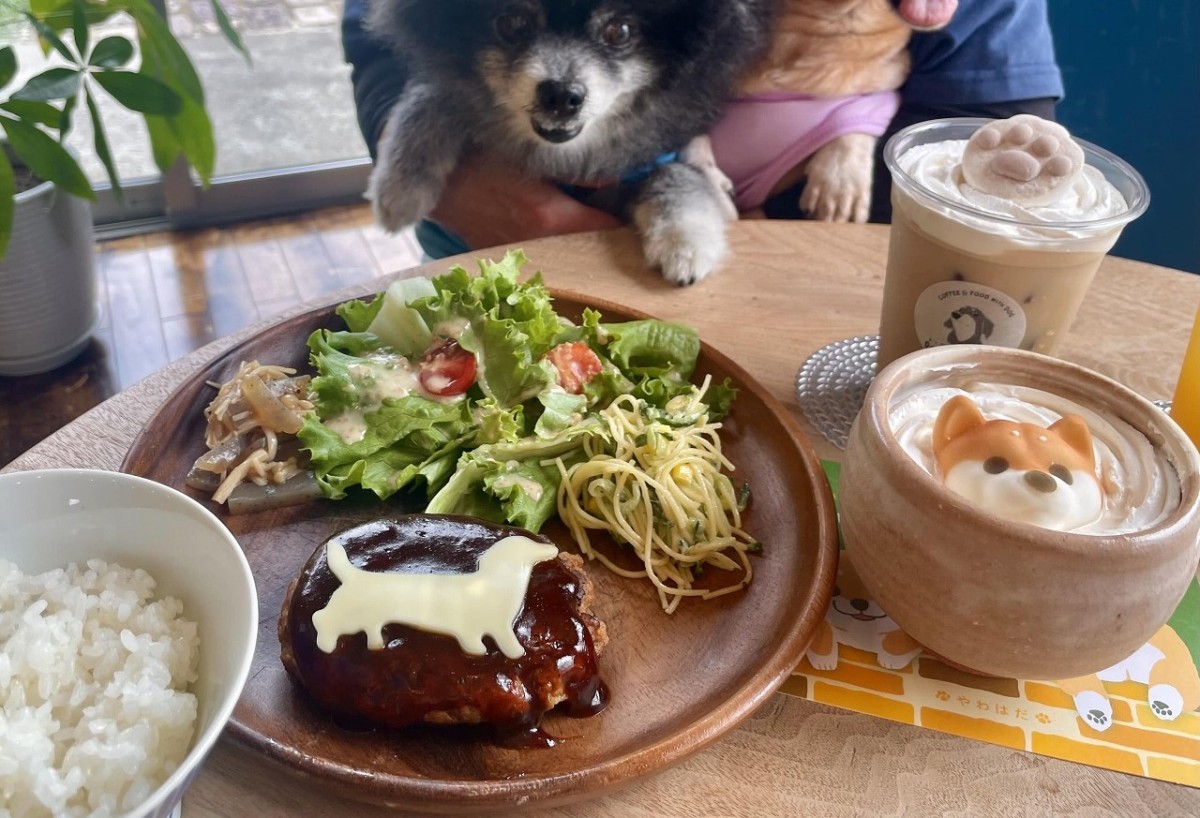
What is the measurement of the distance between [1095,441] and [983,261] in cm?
22

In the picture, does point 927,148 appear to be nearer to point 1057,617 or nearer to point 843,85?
point 1057,617

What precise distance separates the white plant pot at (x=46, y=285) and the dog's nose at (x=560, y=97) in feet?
3.51

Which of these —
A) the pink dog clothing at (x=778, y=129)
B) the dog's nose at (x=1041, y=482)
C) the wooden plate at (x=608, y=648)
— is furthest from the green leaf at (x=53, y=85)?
the pink dog clothing at (x=778, y=129)

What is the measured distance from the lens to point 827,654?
726mm

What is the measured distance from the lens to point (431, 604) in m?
0.63

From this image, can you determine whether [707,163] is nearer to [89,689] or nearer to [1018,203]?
[1018,203]

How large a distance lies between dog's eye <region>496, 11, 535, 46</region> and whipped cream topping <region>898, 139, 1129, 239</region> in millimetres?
699

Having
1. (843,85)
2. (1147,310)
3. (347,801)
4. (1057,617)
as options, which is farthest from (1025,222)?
(843,85)

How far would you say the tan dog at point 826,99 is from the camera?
4.76 ft

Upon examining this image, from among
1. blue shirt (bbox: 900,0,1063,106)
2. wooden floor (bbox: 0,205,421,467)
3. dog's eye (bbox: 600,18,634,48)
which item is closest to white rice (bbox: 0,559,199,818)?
dog's eye (bbox: 600,18,634,48)

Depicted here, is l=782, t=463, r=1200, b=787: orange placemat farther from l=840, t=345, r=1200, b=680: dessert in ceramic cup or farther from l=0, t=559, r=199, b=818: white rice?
l=0, t=559, r=199, b=818: white rice

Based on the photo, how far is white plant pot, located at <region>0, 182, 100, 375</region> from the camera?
1.88 meters

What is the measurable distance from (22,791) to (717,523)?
21.8 inches

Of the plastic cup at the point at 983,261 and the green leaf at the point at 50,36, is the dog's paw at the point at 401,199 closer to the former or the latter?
the green leaf at the point at 50,36
